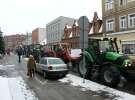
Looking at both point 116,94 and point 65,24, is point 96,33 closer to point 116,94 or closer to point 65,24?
point 65,24

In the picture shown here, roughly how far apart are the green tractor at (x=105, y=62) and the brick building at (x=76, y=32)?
2824 cm

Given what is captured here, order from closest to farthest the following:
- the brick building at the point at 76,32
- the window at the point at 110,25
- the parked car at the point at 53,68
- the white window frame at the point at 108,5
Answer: the parked car at the point at 53,68 < the window at the point at 110,25 < the white window frame at the point at 108,5 < the brick building at the point at 76,32

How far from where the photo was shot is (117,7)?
129 feet

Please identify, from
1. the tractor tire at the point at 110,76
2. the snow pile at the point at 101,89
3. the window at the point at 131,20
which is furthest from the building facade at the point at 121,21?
the tractor tire at the point at 110,76

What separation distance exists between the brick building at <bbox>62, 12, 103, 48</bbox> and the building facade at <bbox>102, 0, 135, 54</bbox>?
5.17 meters

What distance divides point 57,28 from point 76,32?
15.5 metres

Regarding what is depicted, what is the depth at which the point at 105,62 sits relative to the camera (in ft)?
54.7

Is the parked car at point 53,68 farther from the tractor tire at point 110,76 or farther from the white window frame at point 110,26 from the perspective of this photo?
the white window frame at point 110,26

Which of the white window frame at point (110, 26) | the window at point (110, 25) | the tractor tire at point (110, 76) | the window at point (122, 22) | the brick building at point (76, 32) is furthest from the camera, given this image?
the brick building at point (76, 32)

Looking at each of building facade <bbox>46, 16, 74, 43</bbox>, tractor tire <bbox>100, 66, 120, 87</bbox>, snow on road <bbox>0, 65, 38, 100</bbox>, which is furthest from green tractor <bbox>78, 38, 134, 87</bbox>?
building facade <bbox>46, 16, 74, 43</bbox>

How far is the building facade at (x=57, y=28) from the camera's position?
249 feet

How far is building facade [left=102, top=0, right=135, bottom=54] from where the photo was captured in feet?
119

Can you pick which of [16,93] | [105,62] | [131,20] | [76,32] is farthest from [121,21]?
[16,93]

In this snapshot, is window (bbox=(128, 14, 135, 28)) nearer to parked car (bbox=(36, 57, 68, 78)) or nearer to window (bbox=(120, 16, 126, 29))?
window (bbox=(120, 16, 126, 29))
